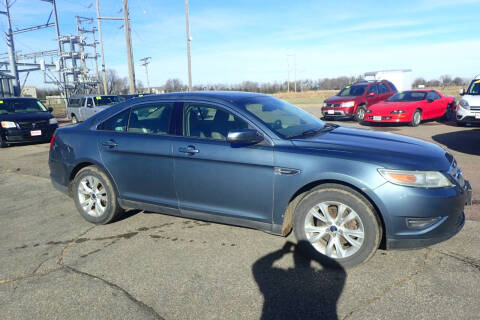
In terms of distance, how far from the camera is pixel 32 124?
38.2ft

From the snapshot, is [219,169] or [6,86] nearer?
[219,169]

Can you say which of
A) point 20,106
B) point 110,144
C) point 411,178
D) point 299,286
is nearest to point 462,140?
point 411,178

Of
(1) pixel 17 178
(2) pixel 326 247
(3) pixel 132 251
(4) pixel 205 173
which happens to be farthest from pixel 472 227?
(1) pixel 17 178

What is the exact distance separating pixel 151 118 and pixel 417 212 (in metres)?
2.94

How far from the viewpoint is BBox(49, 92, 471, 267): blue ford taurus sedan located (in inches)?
118

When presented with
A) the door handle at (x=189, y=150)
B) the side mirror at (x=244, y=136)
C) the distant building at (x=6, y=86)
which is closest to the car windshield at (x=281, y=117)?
the side mirror at (x=244, y=136)

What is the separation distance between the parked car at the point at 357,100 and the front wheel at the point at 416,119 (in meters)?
2.54

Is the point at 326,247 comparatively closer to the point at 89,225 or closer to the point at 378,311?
the point at 378,311

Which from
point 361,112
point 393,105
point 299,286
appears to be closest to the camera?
point 299,286

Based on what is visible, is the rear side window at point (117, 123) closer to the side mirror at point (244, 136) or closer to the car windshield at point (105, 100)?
the side mirror at point (244, 136)

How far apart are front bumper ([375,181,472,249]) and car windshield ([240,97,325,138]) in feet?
3.76

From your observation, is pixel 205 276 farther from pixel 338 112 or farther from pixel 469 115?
pixel 338 112

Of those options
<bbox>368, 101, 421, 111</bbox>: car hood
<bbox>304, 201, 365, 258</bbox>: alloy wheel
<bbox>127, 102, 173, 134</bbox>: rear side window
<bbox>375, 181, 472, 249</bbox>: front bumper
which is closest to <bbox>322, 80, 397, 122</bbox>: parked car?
<bbox>368, 101, 421, 111</bbox>: car hood

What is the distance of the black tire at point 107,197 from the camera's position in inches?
171
